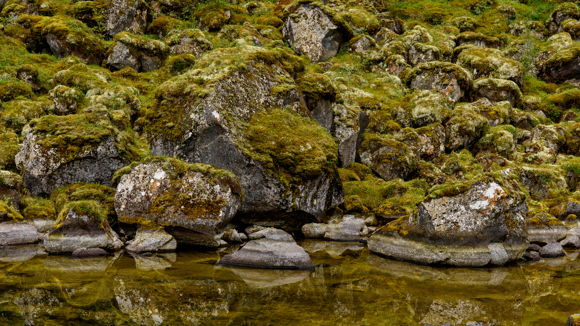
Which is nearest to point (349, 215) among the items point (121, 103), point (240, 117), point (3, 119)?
point (240, 117)

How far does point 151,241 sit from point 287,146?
719 cm

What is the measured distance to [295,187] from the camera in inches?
715

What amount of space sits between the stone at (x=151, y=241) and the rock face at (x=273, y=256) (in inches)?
119

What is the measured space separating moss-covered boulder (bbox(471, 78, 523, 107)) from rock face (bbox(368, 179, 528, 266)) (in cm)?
2226

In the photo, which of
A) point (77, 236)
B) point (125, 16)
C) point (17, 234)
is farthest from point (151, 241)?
point (125, 16)

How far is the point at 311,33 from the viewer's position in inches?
1582

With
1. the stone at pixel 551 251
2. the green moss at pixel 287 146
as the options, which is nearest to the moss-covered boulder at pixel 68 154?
the green moss at pixel 287 146

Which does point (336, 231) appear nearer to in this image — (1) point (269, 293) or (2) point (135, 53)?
(1) point (269, 293)

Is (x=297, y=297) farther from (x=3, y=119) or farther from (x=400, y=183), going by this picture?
(x=3, y=119)

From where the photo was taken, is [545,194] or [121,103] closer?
[545,194]

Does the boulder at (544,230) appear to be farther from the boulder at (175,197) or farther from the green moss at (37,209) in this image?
the green moss at (37,209)

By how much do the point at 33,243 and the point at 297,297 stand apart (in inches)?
453

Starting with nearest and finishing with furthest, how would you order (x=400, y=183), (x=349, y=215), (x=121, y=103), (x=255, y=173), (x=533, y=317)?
(x=533, y=317) → (x=255, y=173) → (x=349, y=215) → (x=400, y=183) → (x=121, y=103)

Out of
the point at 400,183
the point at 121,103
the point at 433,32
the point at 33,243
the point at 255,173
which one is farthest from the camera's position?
the point at 433,32
